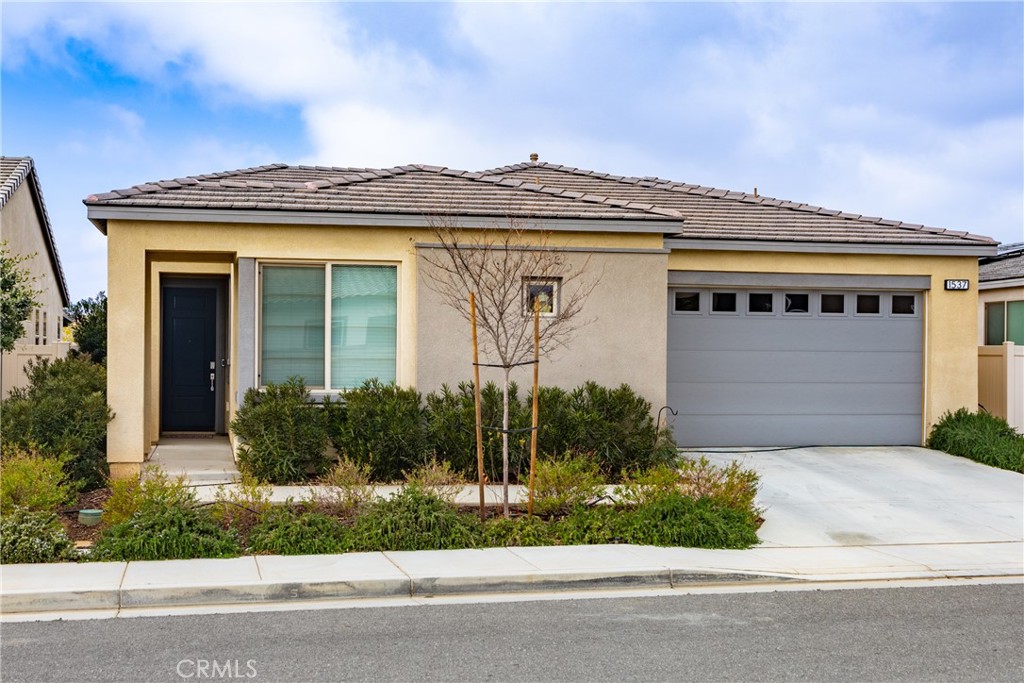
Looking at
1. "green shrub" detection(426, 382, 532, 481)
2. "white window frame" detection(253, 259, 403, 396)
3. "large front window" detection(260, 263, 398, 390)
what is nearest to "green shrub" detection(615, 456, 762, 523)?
"green shrub" detection(426, 382, 532, 481)

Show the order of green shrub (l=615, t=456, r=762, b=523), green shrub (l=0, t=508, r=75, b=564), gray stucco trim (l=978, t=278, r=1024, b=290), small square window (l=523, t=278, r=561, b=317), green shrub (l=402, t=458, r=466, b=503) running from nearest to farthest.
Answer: green shrub (l=0, t=508, r=75, b=564) → green shrub (l=402, t=458, r=466, b=503) → green shrub (l=615, t=456, r=762, b=523) → small square window (l=523, t=278, r=561, b=317) → gray stucco trim (l=978, t=278, r=1024, b=290)

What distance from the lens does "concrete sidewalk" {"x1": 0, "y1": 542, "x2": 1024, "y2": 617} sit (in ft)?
24.9

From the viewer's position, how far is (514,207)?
44.2 ft

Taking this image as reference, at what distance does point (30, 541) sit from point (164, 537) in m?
1.07

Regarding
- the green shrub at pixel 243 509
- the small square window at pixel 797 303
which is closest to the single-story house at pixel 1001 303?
the small square window at pixel 797 303

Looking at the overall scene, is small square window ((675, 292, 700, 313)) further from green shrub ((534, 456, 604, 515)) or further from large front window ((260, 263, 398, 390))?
green shrub ((534, 456, 604, 515))

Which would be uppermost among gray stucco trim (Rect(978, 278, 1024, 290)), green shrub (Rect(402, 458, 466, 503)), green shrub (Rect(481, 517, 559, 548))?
gray stucco trim (Rect(978, 278, 1024, 290))

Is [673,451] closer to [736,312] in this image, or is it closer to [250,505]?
[736,312]

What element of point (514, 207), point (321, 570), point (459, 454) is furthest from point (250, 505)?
→ point (514, 207)

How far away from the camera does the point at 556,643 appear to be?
671cm

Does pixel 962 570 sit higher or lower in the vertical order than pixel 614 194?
lower

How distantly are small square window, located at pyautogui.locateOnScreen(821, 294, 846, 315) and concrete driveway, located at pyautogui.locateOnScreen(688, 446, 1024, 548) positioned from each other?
2.13m

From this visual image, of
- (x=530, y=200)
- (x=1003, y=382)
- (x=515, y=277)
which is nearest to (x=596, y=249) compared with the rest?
(x=530, y=200)

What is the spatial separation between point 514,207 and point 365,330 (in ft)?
8.34
